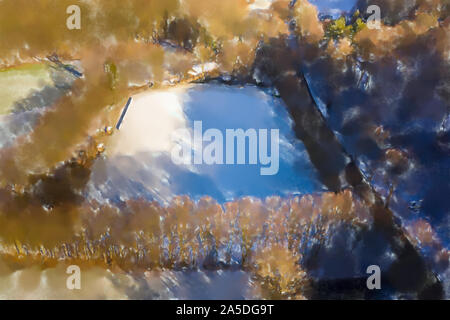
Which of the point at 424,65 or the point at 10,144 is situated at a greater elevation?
the point at 424,65

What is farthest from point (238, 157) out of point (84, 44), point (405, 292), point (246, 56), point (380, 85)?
point (405, 292)

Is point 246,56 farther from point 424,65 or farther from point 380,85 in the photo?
point 424,65

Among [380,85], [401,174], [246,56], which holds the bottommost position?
[401,174]

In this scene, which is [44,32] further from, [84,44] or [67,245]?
[67,245]

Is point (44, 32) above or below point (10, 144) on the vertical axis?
above
